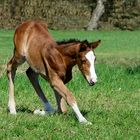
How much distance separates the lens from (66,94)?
9.12 m

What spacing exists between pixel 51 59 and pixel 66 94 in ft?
2.16

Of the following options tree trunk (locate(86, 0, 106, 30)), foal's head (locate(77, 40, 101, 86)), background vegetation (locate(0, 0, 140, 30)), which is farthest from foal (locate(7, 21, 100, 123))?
tree trunk (locate(86, 0, 106, 30))

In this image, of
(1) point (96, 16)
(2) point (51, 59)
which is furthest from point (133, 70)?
(1) point (96, 16)

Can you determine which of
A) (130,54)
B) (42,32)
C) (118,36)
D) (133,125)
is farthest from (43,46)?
(118,36)

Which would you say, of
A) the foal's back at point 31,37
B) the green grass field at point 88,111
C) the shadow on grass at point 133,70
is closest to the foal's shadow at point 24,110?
the green grass field at point 88,111

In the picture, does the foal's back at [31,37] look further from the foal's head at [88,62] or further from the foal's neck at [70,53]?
the foal's head at [88,62]

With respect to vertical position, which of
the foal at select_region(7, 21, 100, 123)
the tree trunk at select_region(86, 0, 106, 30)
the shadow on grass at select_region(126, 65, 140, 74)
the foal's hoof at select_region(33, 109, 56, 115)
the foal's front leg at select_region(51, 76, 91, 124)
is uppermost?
the foal at select_region(7, 21, 100, 123)

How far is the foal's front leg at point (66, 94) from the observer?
9039mm

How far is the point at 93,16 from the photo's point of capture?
124 ft

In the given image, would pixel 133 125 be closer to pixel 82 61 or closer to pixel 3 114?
pixel 82 61

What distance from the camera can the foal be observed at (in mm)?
8938

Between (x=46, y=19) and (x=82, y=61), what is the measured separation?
2856 cm

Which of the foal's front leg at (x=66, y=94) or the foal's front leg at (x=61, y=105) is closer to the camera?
the foal's front leg at (x=66, y=94)

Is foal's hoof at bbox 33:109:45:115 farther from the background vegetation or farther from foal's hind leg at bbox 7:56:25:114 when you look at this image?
the background vegetation
